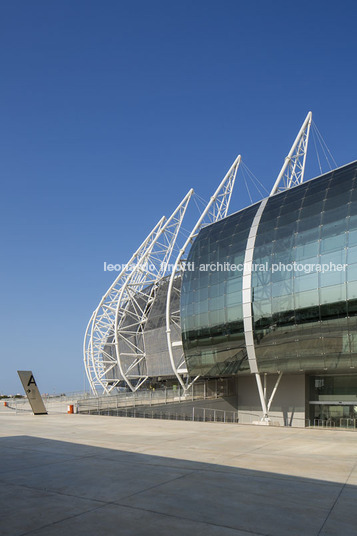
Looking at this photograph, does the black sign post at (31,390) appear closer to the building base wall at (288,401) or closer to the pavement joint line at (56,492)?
the building base wall at (288,401)

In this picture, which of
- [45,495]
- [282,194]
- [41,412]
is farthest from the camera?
[282,194]

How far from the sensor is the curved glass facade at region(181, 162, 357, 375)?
3584 cm

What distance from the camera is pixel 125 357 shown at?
253ft

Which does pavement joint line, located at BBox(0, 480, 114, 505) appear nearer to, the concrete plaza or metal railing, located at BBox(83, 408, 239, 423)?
the concrete plaza

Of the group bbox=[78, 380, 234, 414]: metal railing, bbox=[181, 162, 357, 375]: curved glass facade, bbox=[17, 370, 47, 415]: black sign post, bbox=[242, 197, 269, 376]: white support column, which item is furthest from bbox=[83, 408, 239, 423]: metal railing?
bbox=[242, 197, 269, 376]: white support column

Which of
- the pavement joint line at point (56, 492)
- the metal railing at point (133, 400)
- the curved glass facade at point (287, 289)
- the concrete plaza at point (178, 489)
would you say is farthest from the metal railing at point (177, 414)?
the pavement joint line at point (56, 492)

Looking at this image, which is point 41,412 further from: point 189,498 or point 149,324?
point 189,498

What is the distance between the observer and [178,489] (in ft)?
33.6

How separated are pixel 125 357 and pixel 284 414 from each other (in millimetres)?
36058

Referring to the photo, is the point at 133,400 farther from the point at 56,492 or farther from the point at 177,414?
the point at 56,492

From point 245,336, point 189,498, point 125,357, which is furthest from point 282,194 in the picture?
Answer: point 125,357

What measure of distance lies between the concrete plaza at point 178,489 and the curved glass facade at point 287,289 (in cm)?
1890

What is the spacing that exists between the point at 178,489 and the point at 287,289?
30.3 m

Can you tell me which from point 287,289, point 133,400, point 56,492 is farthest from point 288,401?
point 56,492
